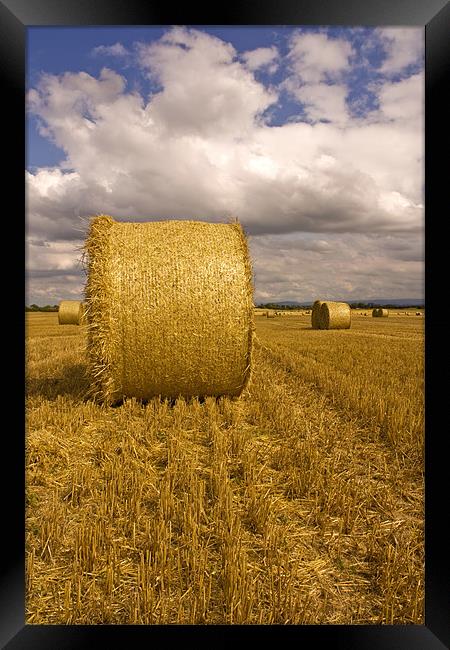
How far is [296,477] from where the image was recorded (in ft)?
12.8

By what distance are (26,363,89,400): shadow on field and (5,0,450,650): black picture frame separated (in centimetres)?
505

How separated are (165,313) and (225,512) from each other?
128 inches

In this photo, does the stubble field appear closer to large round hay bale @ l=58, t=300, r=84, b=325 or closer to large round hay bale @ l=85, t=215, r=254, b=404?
large round hay bale @ l=85, t=215, r=254, b=404

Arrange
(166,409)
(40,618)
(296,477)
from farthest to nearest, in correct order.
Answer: (166,409)
(296,477)
(40,618)

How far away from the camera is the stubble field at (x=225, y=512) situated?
235 cm

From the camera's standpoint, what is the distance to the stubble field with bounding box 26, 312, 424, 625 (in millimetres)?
2348

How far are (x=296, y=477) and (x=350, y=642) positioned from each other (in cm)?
236

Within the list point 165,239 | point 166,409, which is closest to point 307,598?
point 166,409
